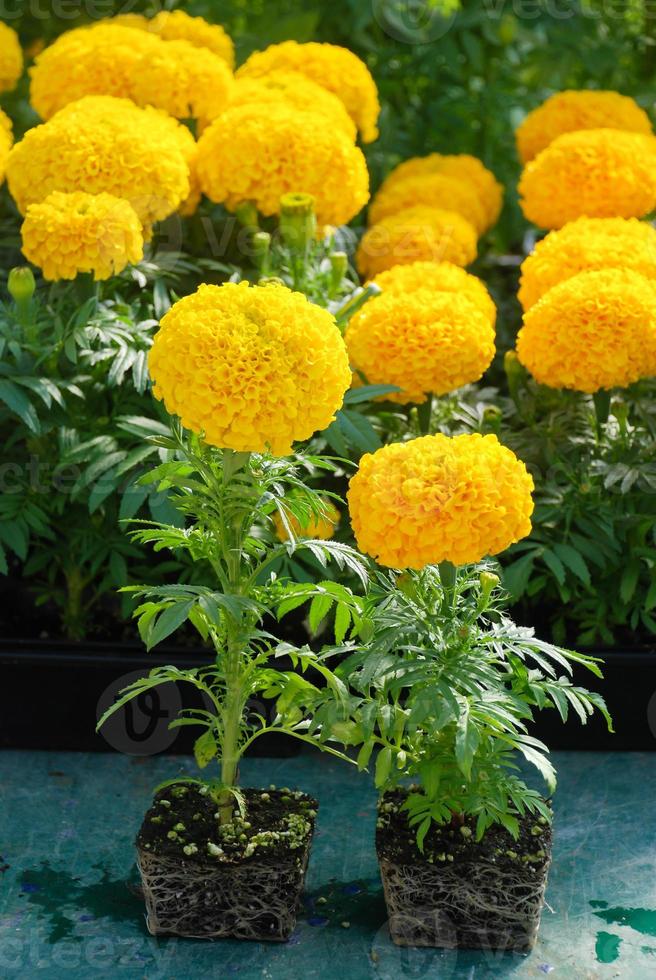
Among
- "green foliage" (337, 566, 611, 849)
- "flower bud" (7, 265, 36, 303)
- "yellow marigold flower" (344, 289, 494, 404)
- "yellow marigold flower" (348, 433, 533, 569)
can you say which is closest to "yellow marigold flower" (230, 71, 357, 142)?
"yellow marigold flower" (344, 289, 494, 404)

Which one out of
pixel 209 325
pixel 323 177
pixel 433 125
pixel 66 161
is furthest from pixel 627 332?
pixel 433 125

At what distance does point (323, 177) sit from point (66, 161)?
686 millimetres

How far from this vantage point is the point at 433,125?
5.65 m

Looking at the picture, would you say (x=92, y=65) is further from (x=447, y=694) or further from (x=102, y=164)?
(x=447, y=694)

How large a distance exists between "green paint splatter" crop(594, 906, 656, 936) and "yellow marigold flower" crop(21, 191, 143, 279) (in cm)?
186

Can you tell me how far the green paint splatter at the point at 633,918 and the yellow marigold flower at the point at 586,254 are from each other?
1.59 metres

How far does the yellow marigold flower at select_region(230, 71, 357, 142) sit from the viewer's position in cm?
418

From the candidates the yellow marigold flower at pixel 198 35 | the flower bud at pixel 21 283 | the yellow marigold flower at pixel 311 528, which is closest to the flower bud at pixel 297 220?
the flower bud at pixel 21 283

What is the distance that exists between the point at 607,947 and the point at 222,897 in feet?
2.57

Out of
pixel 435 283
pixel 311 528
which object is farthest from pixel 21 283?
pixel 435 283

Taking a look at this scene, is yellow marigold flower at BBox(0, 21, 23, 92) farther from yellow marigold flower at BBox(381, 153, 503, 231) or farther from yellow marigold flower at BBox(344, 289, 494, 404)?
yellow marigold flower at BBox(344, 289, 494, 404)

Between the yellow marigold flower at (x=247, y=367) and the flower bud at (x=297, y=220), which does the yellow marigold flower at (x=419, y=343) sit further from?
the yellow marigold flower at (x=247, y=367)

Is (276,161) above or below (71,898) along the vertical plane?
above

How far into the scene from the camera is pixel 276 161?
393 cm
